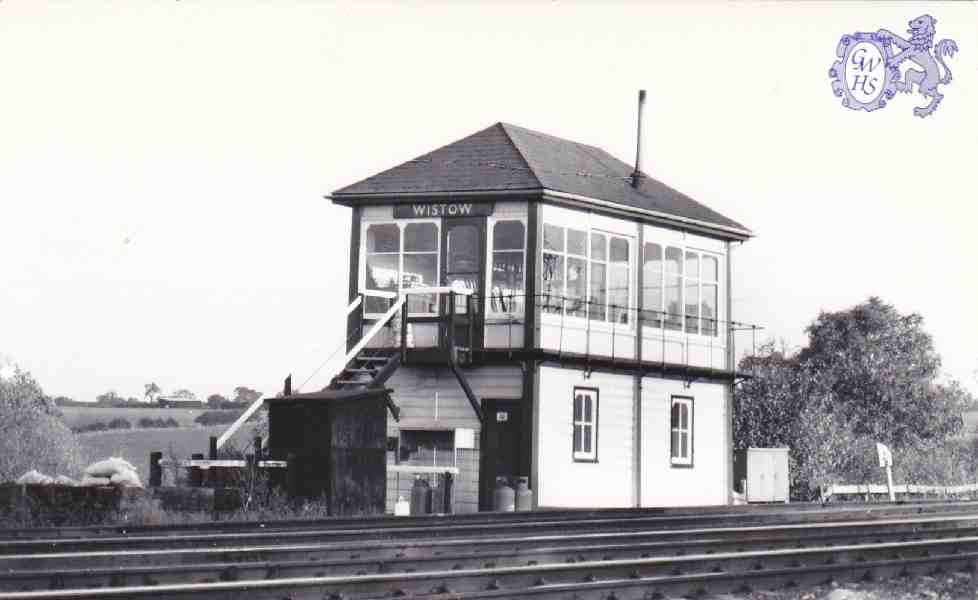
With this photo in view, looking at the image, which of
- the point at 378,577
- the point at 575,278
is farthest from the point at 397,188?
the point at 378,577

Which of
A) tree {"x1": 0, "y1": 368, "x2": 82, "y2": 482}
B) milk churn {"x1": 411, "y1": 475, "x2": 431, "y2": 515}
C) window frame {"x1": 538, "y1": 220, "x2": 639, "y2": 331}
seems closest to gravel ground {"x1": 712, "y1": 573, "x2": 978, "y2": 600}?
milk churn {"x1": 411, "y1": 475, "x2": 431, "y2": 515}

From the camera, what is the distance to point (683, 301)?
32844mm

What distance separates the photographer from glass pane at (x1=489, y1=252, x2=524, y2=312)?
29.4 metres

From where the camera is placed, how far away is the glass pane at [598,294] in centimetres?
3047

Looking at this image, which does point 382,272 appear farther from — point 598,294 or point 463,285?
point 598,294

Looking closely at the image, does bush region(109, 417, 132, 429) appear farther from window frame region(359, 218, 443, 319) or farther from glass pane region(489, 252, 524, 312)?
glass pane region(489, 252, 524, 312)

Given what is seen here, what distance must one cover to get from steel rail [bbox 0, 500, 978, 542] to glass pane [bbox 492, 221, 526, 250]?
20.3ft

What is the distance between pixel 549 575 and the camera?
1302 cm

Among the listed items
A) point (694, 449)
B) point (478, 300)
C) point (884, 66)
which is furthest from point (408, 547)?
point (694, 449)

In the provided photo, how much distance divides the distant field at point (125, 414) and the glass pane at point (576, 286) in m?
36.9

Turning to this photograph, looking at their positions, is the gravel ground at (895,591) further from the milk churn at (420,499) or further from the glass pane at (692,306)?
the glass pane at (692,306)

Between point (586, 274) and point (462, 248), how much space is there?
2509 mm

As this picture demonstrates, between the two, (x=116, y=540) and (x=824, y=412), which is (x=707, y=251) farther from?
(x=116, y=540)

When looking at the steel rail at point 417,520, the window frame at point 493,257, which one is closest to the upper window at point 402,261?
the window frame at point 493,257
